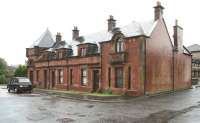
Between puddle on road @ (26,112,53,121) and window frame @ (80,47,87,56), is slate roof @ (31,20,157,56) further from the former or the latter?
puddle on road @ (26,112,53,121)

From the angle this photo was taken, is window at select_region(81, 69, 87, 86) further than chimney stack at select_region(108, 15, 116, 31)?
No

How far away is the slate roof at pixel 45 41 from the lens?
4625 centimetres

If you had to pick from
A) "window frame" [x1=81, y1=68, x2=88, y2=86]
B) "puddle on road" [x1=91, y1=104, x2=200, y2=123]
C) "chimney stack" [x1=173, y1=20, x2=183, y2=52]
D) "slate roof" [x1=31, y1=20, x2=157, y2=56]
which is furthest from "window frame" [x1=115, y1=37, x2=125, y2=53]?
"puddle on road" [x1=91, y1=104, x2=200, y2=123]

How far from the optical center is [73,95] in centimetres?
2808

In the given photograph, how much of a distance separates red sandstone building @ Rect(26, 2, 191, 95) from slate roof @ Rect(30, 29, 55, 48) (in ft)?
16.6

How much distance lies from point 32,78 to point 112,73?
843 inches

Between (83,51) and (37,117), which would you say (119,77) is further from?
(37,117)

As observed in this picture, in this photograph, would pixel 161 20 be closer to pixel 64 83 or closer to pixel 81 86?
pixel 81 86

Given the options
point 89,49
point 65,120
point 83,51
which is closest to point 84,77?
point 83,51

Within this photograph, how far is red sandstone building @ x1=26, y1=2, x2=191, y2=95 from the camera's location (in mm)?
27041

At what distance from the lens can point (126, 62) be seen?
27750 millimetres

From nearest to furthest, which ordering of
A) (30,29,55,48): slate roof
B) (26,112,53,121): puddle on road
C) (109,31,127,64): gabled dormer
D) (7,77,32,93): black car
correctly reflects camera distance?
(26,112,53,121): puddle on road < (109,31,127,64): gabled dormer < (7,77,32,93): black car < (30,29,55,48): slate roof

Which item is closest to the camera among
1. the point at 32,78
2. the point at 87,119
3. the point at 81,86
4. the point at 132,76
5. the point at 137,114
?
the point at 87,119

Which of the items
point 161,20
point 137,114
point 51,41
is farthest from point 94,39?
point 137,114
